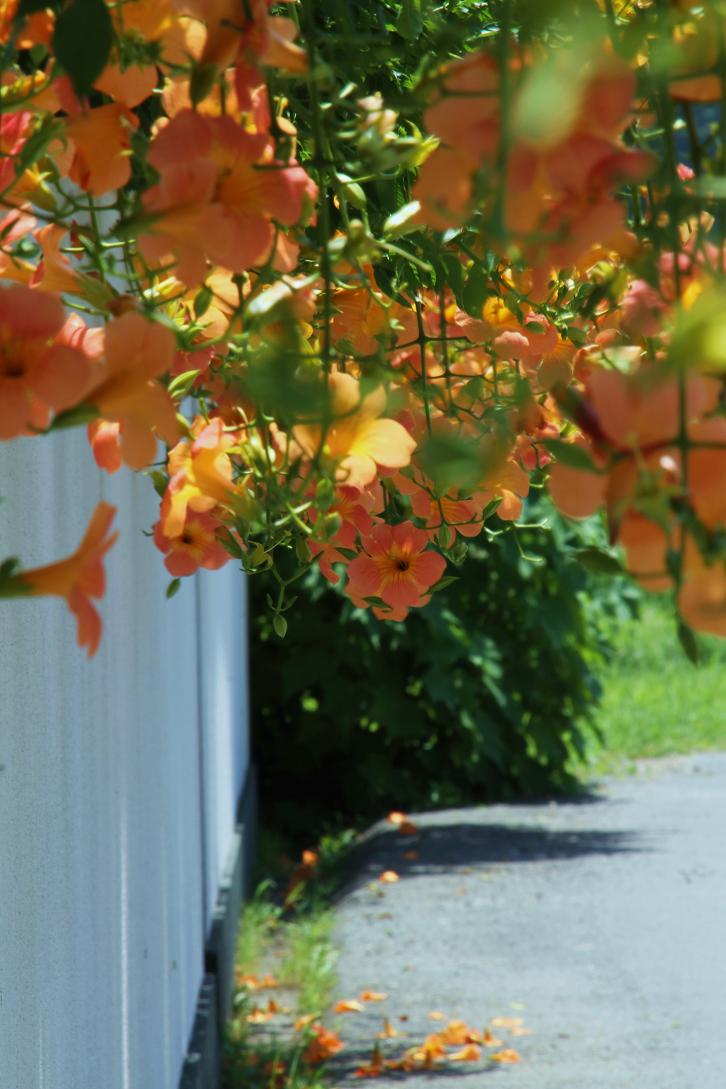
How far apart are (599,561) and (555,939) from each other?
14.4ft

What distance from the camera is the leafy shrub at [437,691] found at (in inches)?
242

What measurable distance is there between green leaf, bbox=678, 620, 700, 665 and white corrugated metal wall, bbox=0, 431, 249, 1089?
356 mm

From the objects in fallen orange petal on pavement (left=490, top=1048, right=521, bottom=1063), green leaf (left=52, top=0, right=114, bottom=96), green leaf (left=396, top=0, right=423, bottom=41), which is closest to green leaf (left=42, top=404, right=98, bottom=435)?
green leaf (left=52, top=0, right=114, bottom=96)

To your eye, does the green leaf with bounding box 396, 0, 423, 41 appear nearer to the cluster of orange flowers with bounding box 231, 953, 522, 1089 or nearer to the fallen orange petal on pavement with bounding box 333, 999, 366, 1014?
the cluster of orange flowers with bounding box 231, 953, 522, 1089

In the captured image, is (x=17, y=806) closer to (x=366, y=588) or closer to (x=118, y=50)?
(x=366, y=588)

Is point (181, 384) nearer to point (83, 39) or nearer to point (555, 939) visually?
point (83, 39)

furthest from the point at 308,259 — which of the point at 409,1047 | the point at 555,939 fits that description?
the point at 555,939

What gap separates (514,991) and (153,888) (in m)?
1.98

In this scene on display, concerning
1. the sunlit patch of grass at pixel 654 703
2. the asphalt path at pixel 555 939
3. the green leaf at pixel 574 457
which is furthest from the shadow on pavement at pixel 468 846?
the green leaf at pixel 574 457

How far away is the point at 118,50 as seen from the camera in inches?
24.4

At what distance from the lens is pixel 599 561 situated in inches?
23.6

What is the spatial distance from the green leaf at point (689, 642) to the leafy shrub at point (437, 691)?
5.37 meters

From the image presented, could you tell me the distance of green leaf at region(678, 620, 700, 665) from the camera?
53cm

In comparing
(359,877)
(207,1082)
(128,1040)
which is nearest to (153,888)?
(128,1040)
